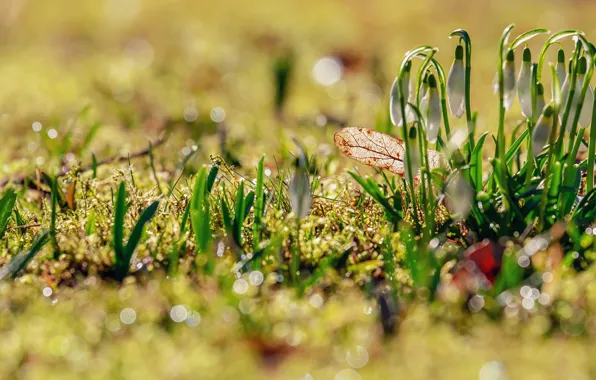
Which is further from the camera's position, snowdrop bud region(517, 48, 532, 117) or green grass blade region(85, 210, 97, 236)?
green grass blade region(85, 210, 97, 236)

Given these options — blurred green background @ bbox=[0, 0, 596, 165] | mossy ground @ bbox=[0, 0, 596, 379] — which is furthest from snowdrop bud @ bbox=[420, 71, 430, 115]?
blurred green background @ bbox=[0, 0, 596, 165]

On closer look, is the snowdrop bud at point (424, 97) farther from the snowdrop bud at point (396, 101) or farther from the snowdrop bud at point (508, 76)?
the snowdrop bud at point (508, 76)

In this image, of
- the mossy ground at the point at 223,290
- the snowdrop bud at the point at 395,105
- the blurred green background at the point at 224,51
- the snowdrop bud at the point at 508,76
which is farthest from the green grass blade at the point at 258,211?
the blurred green background at the point at 224,51

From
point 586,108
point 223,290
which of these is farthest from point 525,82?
point 223,290

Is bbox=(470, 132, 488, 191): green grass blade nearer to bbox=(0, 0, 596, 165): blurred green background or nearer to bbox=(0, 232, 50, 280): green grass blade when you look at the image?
bbox=(0, 232, 50, 280): green grass blade

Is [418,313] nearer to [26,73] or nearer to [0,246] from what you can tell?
[0,246]

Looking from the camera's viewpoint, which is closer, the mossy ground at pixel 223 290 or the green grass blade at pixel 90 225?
the mossy ground at pixel 223 290
